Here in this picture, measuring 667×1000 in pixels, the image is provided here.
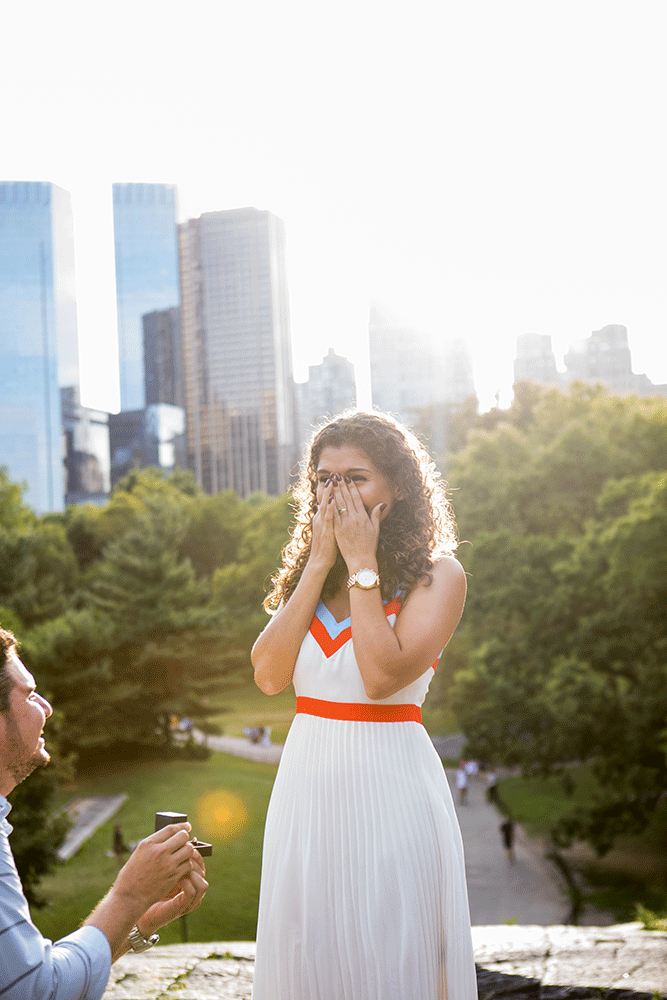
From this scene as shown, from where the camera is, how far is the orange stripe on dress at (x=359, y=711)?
91.4 inches

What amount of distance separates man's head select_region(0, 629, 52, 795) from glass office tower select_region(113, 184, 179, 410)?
10517 cm

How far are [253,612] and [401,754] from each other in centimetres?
3732

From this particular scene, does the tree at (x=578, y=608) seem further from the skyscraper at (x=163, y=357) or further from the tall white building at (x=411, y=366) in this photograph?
the skyscraper at (x=163, y=357)

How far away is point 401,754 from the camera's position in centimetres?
231

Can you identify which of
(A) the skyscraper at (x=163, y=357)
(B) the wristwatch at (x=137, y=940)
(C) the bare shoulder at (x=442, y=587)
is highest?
(A) the skyscraper at (x=163, y=357)

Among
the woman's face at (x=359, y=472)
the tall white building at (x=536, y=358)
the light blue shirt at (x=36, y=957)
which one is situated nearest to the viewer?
the light blue shirt at (x=36, y=957)

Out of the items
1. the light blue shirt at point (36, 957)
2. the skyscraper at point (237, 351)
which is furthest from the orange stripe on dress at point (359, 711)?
the skyscraper at point (237, 351)

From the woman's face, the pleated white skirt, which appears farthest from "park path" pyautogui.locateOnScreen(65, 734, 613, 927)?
the woman's face

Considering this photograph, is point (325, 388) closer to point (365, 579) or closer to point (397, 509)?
point (397, 509)

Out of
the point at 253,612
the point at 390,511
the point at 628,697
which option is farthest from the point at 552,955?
the point at 253,612

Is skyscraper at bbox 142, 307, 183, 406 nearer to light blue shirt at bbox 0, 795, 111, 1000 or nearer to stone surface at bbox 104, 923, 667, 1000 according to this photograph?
stone surface at bbox 104, 923, 667, 1000

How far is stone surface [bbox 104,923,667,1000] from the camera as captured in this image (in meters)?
3.79

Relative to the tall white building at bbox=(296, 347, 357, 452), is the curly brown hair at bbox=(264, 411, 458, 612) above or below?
below

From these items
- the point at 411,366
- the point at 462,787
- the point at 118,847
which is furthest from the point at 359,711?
the point at 411,366
